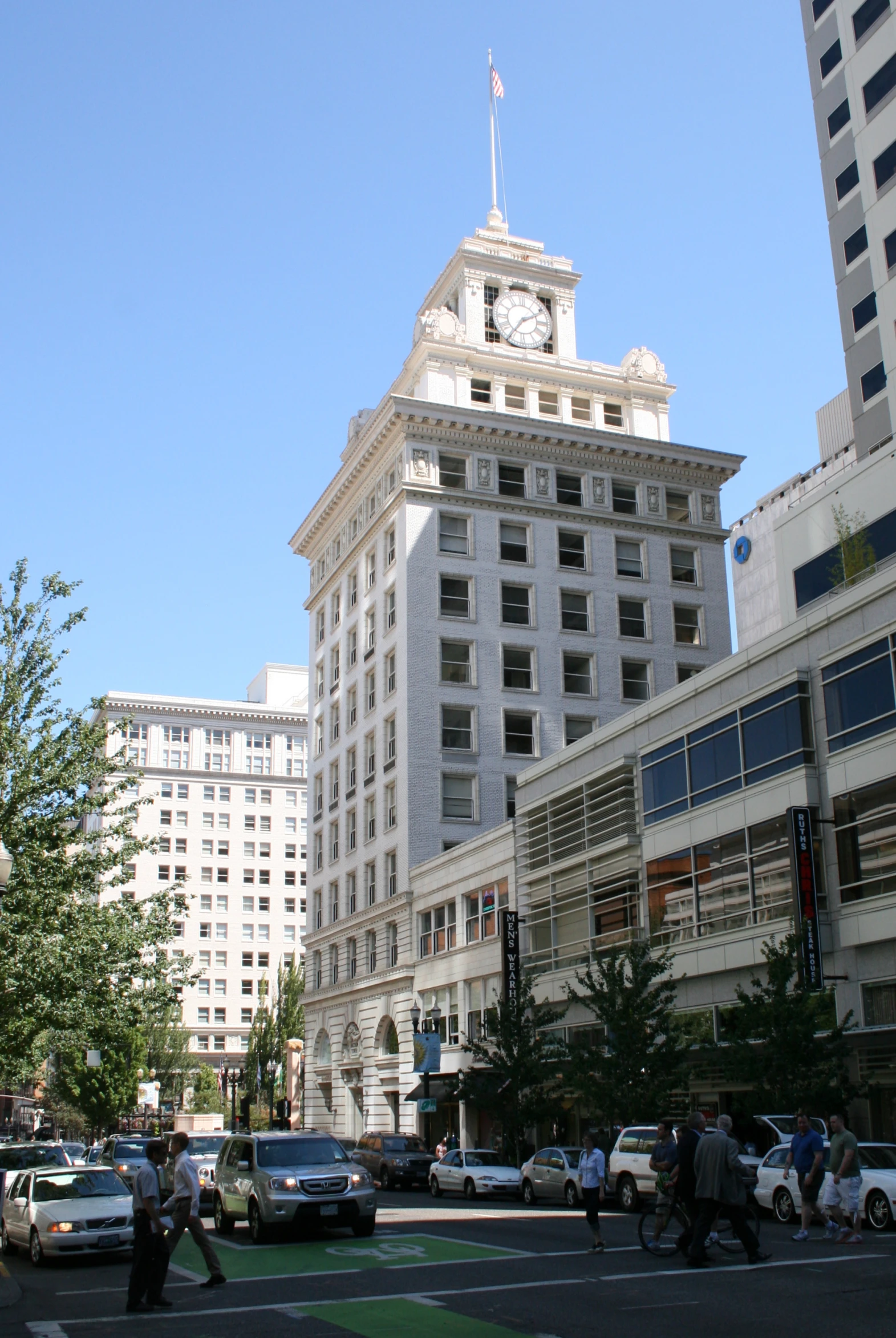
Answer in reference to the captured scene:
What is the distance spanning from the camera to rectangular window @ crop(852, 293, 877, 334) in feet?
162

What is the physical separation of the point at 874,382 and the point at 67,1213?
41463mm

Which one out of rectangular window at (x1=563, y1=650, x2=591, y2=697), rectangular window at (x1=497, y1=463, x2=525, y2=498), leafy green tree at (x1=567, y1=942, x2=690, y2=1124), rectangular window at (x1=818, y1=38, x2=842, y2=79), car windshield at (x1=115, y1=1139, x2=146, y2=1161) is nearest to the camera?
car windshield at (x1=115, y1=1139, x2=146, y2=1161)

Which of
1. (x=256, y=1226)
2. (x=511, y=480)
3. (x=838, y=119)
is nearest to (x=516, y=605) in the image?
(x=511, y=480)

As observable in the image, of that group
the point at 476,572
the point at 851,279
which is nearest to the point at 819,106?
the point at 851,279

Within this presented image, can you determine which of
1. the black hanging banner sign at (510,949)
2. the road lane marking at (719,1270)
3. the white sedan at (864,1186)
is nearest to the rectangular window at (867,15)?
the black hanging banner sign at (510,949)

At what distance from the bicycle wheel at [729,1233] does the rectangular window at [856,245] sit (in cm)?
4134

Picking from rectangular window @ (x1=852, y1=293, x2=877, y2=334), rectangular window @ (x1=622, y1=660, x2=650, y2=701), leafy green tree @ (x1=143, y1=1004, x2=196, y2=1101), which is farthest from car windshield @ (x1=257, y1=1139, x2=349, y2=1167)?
leafy green tree @ (x1=143, y1=1004, x2=196, y2=1101)

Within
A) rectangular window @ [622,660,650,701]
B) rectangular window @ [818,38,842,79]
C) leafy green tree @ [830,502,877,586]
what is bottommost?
leafy green tree @ [830,502,877,586]

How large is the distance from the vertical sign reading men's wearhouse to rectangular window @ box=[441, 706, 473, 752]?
98.2ft

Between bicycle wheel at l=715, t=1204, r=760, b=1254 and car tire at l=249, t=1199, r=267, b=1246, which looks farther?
car tire at l=249, t=1199, r=267, b=1246

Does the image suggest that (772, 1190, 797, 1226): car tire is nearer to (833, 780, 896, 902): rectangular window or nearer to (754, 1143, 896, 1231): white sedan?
(754, 1143, 896, 1231): white sedan

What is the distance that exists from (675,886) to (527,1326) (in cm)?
2554

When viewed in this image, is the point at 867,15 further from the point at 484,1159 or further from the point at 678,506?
the point at 484,1159

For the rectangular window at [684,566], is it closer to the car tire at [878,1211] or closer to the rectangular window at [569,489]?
the rectangular window at [569,489]
